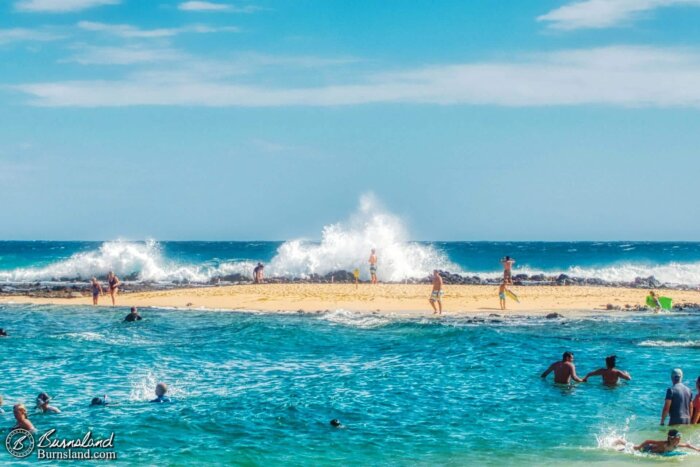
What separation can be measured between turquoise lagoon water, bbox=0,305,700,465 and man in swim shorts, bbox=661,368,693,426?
0.27 m

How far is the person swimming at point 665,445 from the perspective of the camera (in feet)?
42.4

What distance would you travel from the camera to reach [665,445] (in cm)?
1303

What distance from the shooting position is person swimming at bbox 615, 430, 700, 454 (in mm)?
12938

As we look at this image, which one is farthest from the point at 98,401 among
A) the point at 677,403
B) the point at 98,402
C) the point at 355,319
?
the point at 355,319

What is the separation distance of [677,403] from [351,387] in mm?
7129

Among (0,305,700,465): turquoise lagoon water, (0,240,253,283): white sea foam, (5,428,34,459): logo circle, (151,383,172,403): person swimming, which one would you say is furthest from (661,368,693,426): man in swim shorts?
(0,240,253,283): white sea foam

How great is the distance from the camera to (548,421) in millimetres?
15484

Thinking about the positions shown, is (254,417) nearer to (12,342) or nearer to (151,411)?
(151,411)

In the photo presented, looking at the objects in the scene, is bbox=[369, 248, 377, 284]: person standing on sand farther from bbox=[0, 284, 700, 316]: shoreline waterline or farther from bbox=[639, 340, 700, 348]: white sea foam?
bbox=[639, 340, 700, 348]: white sea foam

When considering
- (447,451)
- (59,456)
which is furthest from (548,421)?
(59,456)

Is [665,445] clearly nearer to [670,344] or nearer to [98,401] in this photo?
[98,401]

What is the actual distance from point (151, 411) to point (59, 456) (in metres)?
2.91

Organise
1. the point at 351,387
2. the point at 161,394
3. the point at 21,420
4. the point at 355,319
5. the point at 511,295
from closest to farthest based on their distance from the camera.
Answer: the point at 21,420 → the point at 161,394 → the point at 351,387 → the point at 355,319 → the point at 511,295

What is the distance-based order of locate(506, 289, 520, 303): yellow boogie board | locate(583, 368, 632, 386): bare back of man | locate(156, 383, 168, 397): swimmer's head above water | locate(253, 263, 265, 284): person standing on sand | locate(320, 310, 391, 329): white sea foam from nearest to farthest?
locate(156, 383, 168, 397): swimmer's head above water < locate(583, 368, 632, 386): bare back of man < locate(320, 310, 391, 329): white sea foam < locate(506, 289, 520, 303): yellow boogie board < locate(253, 263, 265, 284): person standing on sand
